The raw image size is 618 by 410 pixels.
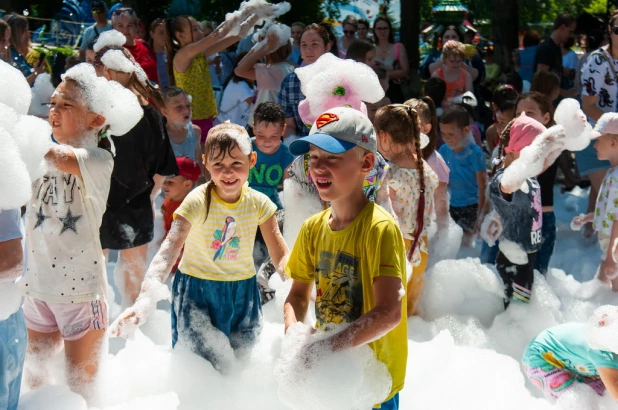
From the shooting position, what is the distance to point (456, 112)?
6.17 m

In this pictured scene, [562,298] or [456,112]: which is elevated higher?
[456,112]

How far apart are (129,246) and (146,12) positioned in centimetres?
807

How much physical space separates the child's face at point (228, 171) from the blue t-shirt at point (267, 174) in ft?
4.56

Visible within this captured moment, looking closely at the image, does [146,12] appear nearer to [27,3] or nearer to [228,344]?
[27,3]

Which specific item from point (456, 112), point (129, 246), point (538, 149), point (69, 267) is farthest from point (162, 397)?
point (456, 112)

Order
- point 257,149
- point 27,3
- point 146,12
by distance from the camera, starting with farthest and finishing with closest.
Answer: point 27,3, point 146,12, point 257,149

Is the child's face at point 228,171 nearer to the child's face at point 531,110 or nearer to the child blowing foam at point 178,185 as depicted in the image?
the child blowing foam at point 178,185

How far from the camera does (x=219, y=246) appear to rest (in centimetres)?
354

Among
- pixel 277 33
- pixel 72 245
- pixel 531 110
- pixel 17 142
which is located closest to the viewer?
pixel 17 142

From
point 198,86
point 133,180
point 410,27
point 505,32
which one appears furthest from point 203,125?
point 505,32

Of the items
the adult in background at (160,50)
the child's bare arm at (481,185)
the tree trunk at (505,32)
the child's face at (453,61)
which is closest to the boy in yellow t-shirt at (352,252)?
the child's bare arm at (481,185)

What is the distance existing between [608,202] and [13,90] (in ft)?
13.1

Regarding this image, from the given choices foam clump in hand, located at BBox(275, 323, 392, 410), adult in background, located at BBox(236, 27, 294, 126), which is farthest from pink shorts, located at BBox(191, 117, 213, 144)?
foam clump in hand, located at BBox(275, 323, 392, 410)

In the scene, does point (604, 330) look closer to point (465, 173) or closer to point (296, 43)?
point (465, 173)
